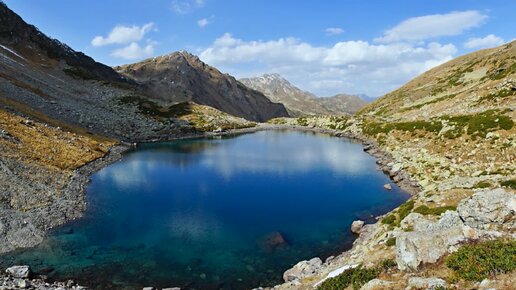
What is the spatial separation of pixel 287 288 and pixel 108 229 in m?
26.5

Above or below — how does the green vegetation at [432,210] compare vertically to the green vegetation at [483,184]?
below

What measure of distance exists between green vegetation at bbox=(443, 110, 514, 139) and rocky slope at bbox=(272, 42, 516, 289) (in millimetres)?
194

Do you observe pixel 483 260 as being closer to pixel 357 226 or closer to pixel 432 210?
pixel 432 210

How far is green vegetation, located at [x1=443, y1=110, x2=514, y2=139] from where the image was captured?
6295 centimetres

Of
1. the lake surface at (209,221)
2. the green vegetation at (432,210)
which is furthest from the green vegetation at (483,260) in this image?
the lake surface at (209,221)

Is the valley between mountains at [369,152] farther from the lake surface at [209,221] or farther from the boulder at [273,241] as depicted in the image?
the boulder at [273,241]

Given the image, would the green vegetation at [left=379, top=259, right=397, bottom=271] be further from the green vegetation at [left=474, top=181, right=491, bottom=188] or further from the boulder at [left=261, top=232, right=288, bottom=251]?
the green vegetation at [left=474, top=181, right=491, bottom=188]

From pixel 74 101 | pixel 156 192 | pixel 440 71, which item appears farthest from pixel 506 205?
pixel 440 71

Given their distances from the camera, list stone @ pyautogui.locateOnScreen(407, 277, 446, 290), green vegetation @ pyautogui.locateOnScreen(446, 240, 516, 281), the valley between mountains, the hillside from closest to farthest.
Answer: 1. green vegetation @ pyautogui.locateOnScreen(446, 240, 516, 281)
2. stone @ pyautogui.locateOnScreen(407, 277, 446, 290)
3. the valley between mountains
4. the hillside

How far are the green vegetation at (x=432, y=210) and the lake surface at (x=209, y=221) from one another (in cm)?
891

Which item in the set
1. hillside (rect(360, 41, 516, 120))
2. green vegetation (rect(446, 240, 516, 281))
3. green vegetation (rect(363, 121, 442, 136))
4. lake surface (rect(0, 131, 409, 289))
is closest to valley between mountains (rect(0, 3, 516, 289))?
green vegetation (rect(446, 240, 516, 281))

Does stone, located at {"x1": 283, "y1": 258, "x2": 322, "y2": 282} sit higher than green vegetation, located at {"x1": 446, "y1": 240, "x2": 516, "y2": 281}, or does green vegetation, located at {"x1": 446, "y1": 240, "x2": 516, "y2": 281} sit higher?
green vegetation, located at {"x1": 446, "y1": 240, "x2": 516, "y2": 281}

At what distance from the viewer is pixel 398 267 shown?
20.6 m

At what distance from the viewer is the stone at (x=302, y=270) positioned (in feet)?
107
